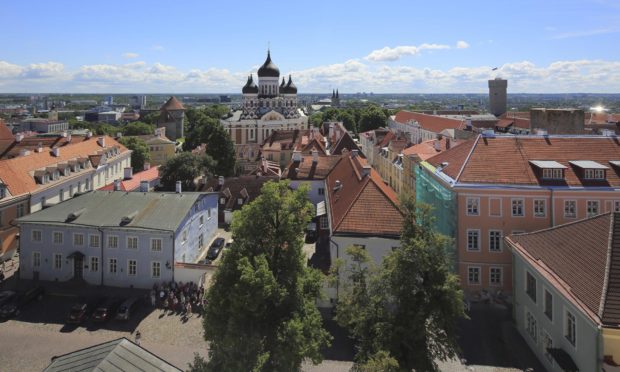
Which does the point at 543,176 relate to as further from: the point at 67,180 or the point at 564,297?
the point at 67,180

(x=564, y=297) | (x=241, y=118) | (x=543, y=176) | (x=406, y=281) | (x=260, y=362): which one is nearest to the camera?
(x=260, y=362)

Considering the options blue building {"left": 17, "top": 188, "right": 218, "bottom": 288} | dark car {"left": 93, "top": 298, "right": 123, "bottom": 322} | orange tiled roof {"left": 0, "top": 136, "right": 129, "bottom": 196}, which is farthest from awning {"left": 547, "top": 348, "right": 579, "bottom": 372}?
orange tiled roof {"left": 0, "top": 136, "right": 129, "bottom": 196}

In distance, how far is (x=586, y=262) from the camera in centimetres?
1962

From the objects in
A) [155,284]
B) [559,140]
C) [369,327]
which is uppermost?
[559,140]

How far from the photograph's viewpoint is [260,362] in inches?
610

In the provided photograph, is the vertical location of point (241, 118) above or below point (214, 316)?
above

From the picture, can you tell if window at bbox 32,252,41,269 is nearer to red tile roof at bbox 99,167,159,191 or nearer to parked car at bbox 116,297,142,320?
parked car at bbox 116,297,142,320

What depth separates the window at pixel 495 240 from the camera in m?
29.8

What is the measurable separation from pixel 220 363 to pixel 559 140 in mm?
27701

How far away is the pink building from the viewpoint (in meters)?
29.2

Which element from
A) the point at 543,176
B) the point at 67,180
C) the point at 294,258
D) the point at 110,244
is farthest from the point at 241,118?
the point at 294,258

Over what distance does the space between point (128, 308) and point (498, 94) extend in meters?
104

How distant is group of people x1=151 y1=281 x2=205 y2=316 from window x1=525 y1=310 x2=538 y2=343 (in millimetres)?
17929

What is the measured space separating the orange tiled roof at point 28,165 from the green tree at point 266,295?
28.2 meters
